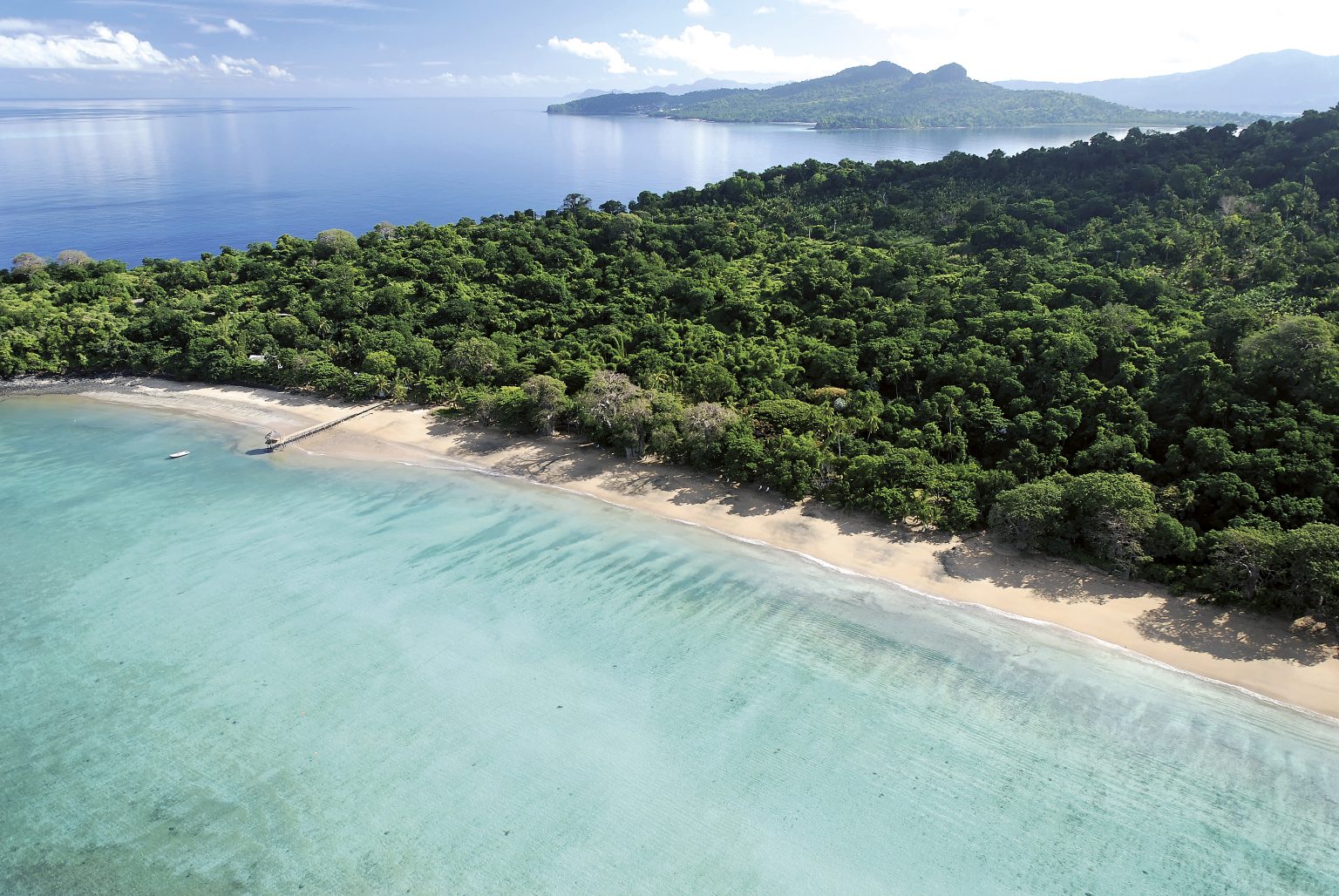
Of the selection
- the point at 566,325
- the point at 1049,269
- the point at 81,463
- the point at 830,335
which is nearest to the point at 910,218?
the point at 1049,269

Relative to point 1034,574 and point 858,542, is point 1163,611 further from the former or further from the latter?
point 858,542

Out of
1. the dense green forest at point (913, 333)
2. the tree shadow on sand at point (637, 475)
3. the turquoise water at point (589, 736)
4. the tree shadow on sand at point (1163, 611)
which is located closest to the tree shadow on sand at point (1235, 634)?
the tree shadow on sand at point (1163, 611)

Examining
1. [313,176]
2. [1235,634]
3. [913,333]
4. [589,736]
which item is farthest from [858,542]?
[313,176]

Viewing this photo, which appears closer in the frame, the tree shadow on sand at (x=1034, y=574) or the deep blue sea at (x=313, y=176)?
the tree shadow on sand at (x=1034, y=574)

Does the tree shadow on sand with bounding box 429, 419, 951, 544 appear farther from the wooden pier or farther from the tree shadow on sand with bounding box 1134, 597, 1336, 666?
the tree shadow on sand with bounding box 1134, 597, 1336, 666

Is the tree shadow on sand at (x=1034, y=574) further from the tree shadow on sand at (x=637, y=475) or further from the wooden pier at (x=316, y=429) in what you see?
the wooden pier at (x=316, y=429)

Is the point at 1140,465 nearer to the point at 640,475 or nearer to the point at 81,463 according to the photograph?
the point at 640,475

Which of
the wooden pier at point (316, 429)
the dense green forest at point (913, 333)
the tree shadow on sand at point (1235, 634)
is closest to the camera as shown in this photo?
the tree shadow on sand at point (1235, 634)

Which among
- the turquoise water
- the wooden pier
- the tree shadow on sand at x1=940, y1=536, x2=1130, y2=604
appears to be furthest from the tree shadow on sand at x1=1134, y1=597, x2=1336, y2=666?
the wooden pier
